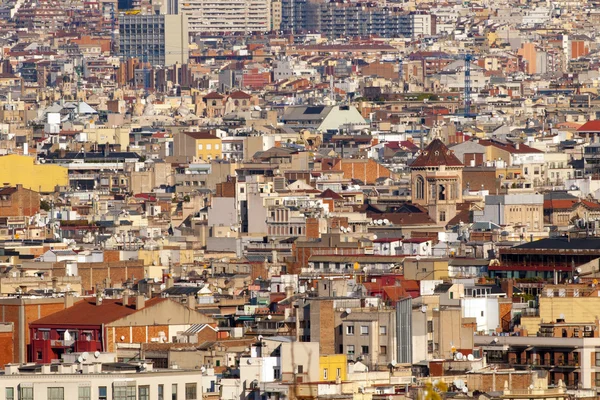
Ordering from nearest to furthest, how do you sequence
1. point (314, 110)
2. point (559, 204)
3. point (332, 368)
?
point (332, 368), point (559, 204), point (314, 110)

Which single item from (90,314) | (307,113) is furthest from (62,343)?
(307,113)

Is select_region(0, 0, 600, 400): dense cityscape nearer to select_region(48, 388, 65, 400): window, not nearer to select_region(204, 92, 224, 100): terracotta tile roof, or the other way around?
select_region(48, 388, 65, 400): window

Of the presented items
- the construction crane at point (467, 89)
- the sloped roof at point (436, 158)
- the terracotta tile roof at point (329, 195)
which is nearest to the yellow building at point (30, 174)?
the terracotta tile roof at point (329, 195)

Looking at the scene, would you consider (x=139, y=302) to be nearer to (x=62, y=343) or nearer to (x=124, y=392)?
(x=62, y=343)

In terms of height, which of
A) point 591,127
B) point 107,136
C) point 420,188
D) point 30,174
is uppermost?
point 591,127

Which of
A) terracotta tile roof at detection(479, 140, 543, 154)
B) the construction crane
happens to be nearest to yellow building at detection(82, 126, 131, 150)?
terracotta tile roof at detection(479, 140, 543, 154)

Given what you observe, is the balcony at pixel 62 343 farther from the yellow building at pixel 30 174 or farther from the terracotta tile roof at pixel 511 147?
the terracotta tile roof at pixel 511 147

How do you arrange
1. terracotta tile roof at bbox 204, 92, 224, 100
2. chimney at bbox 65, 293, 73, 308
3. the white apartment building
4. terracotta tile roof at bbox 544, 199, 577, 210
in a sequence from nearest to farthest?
1. the white apartment building
2. chimney at bbox 65, 293, 73, 308
3. terracotta tile roof at bbox 544, 199, 577, 210
4. terracotta tile roof at bbox 204, 92, 224, 100

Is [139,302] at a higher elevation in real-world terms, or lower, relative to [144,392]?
higher
